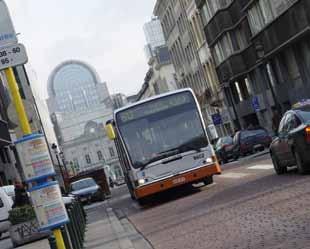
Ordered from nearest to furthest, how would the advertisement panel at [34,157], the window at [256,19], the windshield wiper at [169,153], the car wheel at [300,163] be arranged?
the advertisement panel at [34,157] → the car wheel at [300,163] → the windshield wiper at [169,153] → the window at [256,19]

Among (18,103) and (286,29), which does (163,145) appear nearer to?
(18,103)

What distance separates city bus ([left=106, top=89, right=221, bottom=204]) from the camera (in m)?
22.9

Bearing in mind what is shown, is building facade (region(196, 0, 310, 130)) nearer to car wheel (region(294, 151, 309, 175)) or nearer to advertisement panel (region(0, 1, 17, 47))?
car wheel (region(294, 151, 309, 175))

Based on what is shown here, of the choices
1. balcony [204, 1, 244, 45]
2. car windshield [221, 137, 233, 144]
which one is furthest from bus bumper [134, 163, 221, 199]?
balcony [204, 1, 244, 45]

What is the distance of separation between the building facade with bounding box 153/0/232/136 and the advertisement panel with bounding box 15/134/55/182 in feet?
162

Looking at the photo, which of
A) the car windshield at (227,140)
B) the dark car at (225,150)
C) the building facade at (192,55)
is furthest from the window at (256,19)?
the building facade at (192,55)

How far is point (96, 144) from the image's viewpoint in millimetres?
182625

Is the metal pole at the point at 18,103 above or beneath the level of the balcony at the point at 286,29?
beneath

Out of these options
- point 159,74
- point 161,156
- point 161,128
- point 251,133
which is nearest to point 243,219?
point 161,156

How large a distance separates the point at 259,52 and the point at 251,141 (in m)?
4.46

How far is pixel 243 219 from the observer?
1254cm

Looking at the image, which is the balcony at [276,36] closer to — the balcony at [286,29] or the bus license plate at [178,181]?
the balcony at [286,29]

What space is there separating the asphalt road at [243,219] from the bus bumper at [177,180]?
268 cm

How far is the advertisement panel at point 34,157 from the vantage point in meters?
10.4
